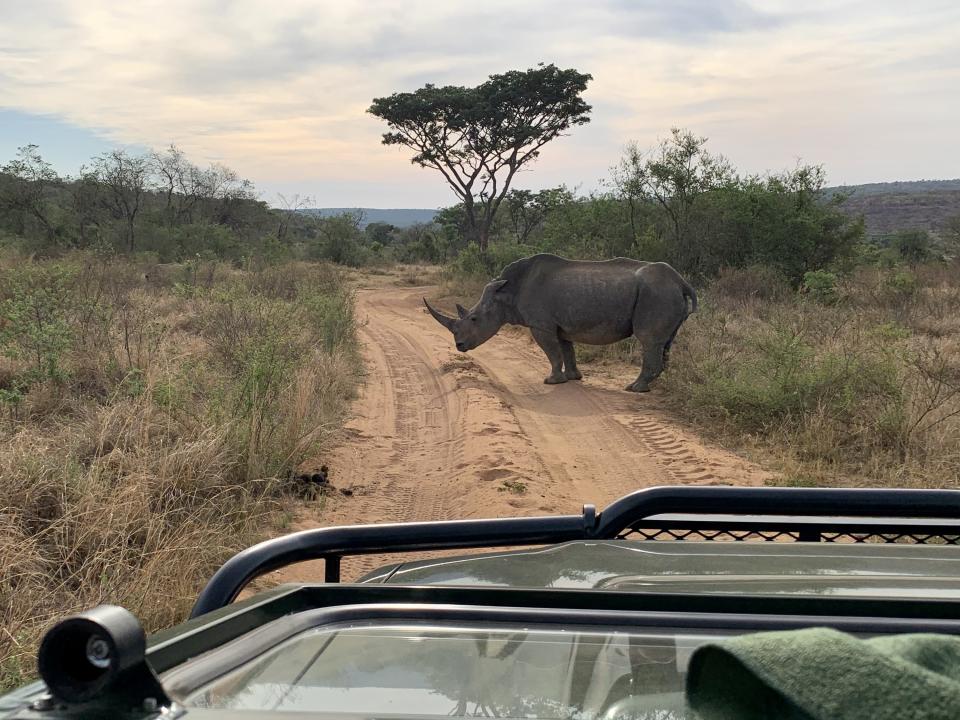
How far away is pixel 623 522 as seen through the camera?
2271 mm

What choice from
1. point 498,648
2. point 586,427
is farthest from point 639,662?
point 586,427

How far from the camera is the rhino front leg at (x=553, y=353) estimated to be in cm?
1091

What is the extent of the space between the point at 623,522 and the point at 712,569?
307 mm

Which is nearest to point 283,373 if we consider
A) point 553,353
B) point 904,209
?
point 553,353

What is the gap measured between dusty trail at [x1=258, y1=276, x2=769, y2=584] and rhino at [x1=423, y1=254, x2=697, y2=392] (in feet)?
1.60

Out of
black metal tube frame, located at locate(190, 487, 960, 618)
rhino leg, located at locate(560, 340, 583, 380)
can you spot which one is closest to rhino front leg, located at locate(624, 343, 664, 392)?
rhino leg, located at locate(560, 340, 583, 380)

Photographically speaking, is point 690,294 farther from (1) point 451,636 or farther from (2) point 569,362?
(1) point 451,636

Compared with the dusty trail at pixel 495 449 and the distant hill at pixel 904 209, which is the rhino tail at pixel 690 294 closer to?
the dusty trail at pixel 495 449

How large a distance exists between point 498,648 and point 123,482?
167 inches

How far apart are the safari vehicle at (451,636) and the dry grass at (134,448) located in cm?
243

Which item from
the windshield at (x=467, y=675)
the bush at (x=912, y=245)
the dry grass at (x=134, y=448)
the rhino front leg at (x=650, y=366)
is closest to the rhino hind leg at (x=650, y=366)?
the rhino front leg at (x=650, y=366)

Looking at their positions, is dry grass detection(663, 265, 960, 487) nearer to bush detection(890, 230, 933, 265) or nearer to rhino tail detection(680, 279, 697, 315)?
rhino tail detection(680, 279, 697, 315)

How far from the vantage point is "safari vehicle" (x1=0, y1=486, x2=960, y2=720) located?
988mm

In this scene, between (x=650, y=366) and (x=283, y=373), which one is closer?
(x=283, y=373)
